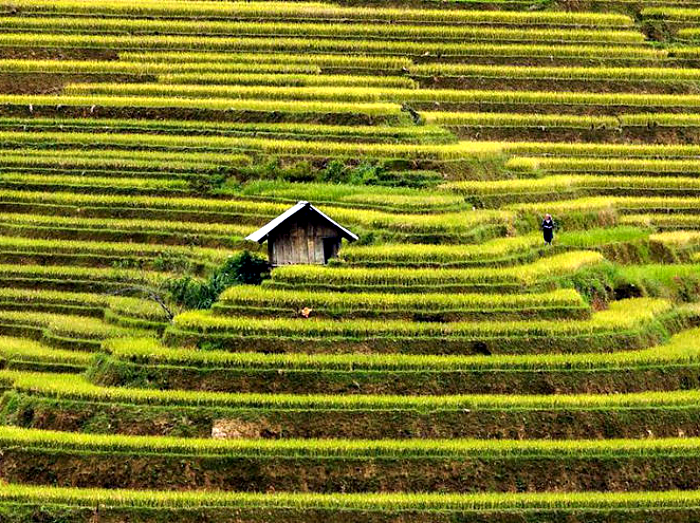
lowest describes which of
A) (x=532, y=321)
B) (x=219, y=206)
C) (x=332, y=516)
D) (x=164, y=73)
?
(x=332, y=516)

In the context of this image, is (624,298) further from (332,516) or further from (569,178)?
(332,516)

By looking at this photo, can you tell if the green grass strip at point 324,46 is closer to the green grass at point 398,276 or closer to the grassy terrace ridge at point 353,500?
the green grass at point 398,276

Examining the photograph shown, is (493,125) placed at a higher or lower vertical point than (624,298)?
higher

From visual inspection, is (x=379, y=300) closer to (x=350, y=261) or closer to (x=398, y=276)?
(x=398, y=276)

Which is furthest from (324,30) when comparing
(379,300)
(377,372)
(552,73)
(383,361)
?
(377,372)

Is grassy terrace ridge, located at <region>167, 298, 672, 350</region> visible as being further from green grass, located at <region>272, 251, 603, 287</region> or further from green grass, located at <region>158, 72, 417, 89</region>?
green grass, located at <region>158, 72, 417, 89</region>

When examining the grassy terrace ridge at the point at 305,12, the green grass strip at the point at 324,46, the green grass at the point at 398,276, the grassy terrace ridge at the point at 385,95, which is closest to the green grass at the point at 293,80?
the grassy terrace ridge at the point at 385,95

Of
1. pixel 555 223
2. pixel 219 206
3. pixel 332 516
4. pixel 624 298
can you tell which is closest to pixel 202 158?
pixel 219 206
